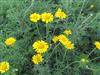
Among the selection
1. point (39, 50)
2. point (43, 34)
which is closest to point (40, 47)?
point (39, 50)

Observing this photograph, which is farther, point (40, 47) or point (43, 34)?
point (43, 34)

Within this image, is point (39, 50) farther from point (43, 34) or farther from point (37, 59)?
point (43, 34)

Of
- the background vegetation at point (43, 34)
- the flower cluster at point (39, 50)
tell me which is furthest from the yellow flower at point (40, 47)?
the background vegetation at point (43, 34)

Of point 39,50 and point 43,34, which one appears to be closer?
point 39,50

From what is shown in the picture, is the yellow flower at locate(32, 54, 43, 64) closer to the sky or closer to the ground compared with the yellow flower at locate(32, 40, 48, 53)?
closer to the ground

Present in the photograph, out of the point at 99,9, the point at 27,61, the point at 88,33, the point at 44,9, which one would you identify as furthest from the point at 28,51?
the point at 99,9

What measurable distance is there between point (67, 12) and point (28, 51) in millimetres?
526

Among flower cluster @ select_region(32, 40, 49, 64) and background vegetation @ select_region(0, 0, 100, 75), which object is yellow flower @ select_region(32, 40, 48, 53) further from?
background vegetation @ select_region(0, 0, 100, 75)

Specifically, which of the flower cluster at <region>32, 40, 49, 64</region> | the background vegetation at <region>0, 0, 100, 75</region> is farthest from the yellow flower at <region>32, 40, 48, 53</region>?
the background vegetation at <region>0, 0, 100, 75</region>

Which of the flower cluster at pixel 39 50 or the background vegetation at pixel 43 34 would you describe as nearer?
the flower cluster at pixel 39 50

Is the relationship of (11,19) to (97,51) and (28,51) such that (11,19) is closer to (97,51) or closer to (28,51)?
(28,51)

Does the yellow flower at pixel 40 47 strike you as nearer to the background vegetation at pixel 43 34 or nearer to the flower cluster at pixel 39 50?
the flower cluster at pixel 39 50

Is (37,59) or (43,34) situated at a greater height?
(43,34)

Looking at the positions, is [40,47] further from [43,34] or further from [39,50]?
[43,34]
